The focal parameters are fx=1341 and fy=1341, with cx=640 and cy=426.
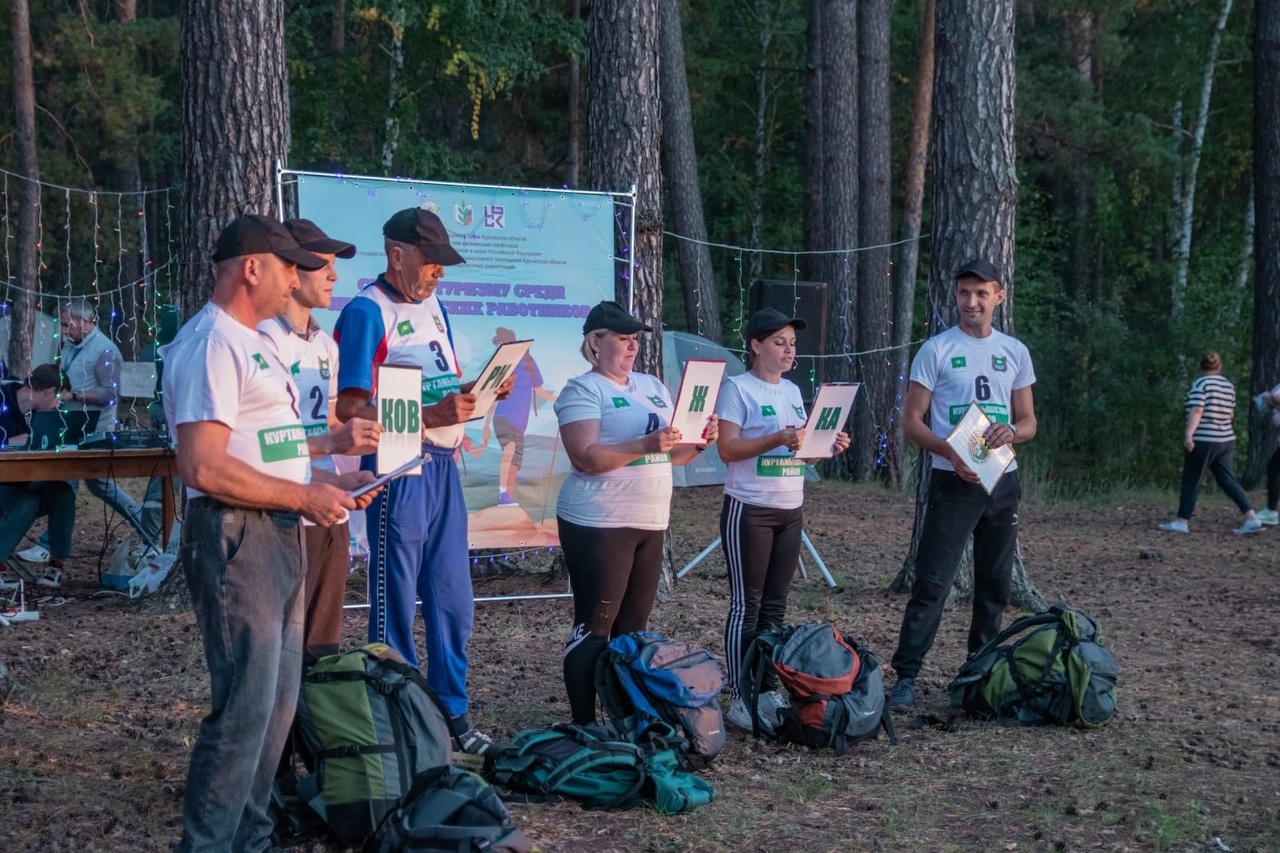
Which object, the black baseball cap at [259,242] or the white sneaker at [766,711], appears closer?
the black baseball cap at [259,242]

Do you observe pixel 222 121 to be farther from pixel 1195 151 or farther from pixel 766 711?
pixel 1195 151

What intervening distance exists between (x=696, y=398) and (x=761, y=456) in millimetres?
746

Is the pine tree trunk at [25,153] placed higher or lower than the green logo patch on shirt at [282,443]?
higher

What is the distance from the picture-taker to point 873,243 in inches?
746

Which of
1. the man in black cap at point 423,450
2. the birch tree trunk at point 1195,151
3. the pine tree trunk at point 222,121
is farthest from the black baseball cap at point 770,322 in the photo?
the birch tree trunk at point 1195,151

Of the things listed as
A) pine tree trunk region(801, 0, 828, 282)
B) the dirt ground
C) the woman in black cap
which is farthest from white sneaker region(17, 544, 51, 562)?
pine tree trunk region(801, 0, 828, 282)

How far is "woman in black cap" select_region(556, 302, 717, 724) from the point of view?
5.06 metres

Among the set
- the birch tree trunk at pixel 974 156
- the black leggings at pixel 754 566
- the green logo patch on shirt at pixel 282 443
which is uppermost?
the birch tree trunk at pixel 974 156

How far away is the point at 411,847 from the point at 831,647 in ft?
7.53

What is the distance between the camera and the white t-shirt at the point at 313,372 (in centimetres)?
439

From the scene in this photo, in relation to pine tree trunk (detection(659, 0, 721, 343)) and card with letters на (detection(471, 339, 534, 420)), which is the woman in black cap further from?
pine tree trunk (detection(659, 0, 721, 343))

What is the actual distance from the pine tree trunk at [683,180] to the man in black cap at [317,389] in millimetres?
13863

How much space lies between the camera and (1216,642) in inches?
310

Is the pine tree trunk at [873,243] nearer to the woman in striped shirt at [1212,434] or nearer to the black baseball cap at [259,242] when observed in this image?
the woman in striped shirt at [1212,434]
